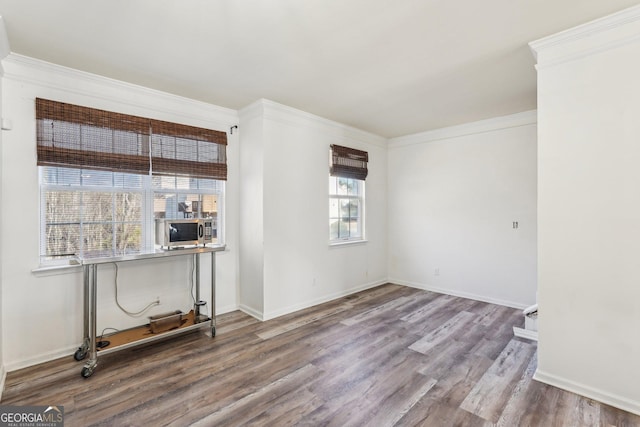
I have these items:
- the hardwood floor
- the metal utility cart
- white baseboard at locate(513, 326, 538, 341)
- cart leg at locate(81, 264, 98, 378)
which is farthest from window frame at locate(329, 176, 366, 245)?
A: cart leg at locate(81, 264, 98, 378)

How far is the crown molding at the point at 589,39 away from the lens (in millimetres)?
2002

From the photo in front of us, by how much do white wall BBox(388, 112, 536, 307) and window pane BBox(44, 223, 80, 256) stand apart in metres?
4.51

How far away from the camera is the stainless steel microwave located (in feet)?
10.0

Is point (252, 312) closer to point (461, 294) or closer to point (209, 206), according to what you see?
point (209, 206)

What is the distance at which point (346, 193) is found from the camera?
492 cm

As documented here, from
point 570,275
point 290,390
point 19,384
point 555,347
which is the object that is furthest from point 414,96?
point 19,384

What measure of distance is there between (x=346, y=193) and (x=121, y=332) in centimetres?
345

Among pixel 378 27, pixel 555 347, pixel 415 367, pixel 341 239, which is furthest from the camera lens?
pixel 341 239

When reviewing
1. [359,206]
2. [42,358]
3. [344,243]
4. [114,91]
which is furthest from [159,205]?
[359,206]

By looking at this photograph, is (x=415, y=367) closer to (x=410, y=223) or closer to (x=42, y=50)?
(x=410, y=223)

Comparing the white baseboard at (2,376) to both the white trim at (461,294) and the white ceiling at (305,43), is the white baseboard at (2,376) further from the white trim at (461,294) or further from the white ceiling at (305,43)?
the white trim at (461,294)

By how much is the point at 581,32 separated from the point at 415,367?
288cm

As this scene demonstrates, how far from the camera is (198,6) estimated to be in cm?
192

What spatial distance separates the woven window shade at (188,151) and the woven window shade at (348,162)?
1.58 metres
